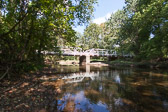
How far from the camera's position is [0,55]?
6.36 metres

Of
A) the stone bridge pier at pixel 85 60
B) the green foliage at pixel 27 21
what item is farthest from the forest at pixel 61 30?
the stone bridge pier at pixel 85 60

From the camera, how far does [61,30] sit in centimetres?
576

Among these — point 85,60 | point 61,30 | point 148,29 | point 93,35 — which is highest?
point 93,35

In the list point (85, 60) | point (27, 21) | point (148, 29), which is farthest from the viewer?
point (85, 60)

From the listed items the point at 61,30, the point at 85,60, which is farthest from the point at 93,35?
the point at 61,30

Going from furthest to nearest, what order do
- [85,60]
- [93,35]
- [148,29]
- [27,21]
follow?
[93,35] < [85,60] < [148,29] < [27,21]

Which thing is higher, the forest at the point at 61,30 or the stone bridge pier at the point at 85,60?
the forest at the point at 61,30

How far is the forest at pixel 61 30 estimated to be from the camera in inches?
183

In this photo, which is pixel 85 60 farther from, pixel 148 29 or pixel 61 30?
pixel 61 30

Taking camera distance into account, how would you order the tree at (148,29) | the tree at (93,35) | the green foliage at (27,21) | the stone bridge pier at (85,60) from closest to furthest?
the green foliage at (27,21)
the tree at (148,29)
the stone bridge pier at (85,60)
the tree at (93,35)

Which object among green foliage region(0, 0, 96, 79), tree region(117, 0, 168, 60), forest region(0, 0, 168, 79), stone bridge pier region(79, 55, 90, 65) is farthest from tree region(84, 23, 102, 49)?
green foliage region(0, 0, 96, 79)

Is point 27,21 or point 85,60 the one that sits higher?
point 27,21

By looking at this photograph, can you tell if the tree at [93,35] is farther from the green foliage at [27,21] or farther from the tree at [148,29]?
the green foliage at [27,21]

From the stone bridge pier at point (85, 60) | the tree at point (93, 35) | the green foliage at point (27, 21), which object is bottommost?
the stone bridge pier at point (85, 60)
